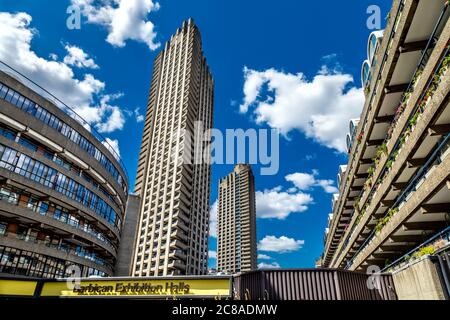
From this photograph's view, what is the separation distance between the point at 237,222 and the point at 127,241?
10892 centimetres

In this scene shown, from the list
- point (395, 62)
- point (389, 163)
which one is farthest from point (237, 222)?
point (395, 62)

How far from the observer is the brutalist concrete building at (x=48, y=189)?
2539 centimetres

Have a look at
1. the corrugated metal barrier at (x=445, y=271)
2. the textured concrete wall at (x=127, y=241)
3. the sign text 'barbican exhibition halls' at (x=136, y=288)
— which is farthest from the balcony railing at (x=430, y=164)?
the textured concrete wall at (x=127, y=241)

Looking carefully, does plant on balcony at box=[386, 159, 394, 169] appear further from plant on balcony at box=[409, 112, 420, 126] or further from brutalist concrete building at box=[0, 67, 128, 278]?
brutalist concrete building at box=[0, 67, 128, 278]

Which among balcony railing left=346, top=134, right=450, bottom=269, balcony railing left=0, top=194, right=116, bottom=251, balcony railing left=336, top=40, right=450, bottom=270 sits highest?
balcony railing left=336, top=40, right=450, bottom=270

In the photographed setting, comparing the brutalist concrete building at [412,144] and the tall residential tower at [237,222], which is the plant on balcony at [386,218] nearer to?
the brutalist concrete building at [412,144]

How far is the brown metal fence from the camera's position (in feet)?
36.3

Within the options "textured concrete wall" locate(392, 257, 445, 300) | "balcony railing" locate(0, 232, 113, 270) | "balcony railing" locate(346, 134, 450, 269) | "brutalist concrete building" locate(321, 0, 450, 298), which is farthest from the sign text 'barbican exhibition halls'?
"balcony railing" locate(0, 232, 113, 270)

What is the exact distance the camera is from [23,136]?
1099 inches

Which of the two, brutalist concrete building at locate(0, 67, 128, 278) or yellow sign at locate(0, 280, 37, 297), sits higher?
brutalist concrete building at locate(0, 67, 128, 278)

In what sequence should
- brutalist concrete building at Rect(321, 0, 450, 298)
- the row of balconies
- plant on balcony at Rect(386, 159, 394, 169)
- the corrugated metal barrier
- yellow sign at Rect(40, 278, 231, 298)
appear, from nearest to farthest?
the corrugated metal barrier < brutalist concrete building at Rect(321, 0, 450, 298) < yellow sign at Rect(40, 278, 231, 298) < the row of balconies < plant on balcony at Rect(386, 159, 394, 169)

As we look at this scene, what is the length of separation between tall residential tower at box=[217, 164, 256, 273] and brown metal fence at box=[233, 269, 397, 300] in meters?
137

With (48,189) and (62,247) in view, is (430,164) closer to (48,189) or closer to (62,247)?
(48,189)
